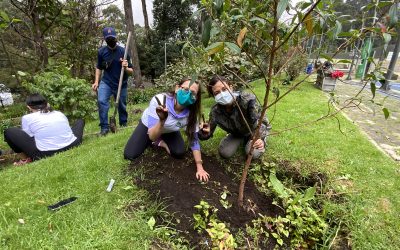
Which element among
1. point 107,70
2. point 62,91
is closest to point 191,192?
point 107,70

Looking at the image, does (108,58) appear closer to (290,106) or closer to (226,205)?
(226,205)

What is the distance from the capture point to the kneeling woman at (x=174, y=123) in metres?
2.46

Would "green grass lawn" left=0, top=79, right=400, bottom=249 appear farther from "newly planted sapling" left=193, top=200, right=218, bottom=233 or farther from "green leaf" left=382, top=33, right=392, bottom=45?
"green leaf" left=382, top=33, right=392, bottom=45

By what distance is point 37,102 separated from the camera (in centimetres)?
355

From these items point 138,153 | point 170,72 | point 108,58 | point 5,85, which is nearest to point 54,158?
point 138,153

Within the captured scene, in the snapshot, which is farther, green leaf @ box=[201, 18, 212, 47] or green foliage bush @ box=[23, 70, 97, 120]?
green foliage bush @ box=[23, 70, 97, 120]

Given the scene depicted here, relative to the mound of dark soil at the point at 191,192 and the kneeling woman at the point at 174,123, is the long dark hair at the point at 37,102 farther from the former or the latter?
the mound of dark soil at the point at 191,192

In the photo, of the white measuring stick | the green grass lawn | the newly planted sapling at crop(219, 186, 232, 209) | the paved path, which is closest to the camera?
the green grass lawn

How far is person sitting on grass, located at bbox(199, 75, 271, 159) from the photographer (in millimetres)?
2646

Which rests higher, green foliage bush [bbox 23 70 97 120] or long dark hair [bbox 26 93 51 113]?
long dark hair [bbox 26 93 51 113]

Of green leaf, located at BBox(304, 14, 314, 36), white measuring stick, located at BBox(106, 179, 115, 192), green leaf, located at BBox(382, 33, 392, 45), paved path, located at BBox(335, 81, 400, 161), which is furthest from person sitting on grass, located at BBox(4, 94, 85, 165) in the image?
paved path, located at BBox(335, 81, 400, 161)

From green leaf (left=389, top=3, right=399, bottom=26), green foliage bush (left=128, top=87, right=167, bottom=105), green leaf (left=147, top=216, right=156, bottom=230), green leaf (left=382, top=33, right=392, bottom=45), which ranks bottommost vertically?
green foliage bush (left=128, top=87, right=167, bottom=105)

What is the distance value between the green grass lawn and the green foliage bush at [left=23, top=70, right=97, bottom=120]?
6.23ft

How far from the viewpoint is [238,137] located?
Result: 3271 millimetres
